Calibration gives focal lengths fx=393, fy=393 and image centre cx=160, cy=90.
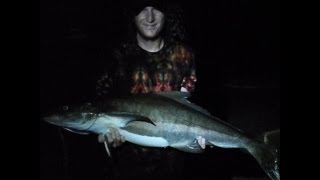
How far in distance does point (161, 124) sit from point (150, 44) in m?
0.90

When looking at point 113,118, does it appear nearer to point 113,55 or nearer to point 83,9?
point 113,55

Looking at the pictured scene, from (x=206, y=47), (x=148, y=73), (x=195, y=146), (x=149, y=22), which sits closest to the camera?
(x=195, y=146)

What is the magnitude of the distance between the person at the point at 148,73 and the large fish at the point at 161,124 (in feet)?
0.99

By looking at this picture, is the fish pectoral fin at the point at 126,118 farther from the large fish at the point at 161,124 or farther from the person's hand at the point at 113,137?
the person's hand at the point at 113,137

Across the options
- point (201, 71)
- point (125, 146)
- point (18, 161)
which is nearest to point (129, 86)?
point (125, 146)

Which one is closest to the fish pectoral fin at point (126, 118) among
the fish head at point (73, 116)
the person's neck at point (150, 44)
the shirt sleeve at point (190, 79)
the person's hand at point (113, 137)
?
the person's hand at point (113, 137)

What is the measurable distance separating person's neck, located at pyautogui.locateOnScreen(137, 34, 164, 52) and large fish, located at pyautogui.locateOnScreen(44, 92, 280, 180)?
599 millimetres

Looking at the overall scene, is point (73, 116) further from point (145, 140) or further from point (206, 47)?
point (206, 47)

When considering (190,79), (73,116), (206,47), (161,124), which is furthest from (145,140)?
(206,47)

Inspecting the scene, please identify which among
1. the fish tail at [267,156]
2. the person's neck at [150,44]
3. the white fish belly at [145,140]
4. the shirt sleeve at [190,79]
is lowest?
the fish tail at [267,156]

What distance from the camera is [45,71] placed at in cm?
776

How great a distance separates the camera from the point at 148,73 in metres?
4.04

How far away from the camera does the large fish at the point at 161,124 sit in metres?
3.62

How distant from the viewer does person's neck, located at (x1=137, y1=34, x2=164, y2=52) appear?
13.2 feet
